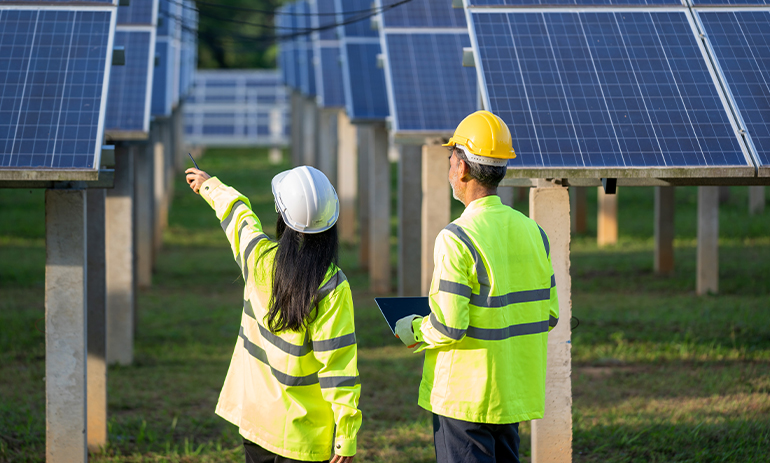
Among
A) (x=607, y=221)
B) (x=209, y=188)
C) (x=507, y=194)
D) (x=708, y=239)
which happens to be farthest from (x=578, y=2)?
(x=607, y=221)

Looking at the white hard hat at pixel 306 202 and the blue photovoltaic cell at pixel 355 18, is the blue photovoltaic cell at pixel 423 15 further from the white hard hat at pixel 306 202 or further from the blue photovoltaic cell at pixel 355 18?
the white hard hat at pixel 306 202

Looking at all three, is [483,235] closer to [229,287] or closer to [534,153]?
[534,153]

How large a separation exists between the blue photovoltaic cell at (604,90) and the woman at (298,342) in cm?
146

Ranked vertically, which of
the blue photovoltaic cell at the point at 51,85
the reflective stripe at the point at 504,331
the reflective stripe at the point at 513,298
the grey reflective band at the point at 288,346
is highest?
the blue photovoltaic cell at the point at 51,85

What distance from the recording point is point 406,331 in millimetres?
3648

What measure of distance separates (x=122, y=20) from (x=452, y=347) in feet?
25.8

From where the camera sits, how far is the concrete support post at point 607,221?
51.3ft

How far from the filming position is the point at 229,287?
13211mm

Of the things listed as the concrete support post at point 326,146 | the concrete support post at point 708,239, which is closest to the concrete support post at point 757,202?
the concrete support post at point 708,239

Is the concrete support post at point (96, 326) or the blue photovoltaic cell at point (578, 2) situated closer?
the blue photovoltaic cell at point (578, 2)

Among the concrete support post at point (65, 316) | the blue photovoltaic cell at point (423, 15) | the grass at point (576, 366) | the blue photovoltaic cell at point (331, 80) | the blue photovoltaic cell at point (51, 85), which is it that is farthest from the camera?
the blue photovoltaic cell at point (331, 80)

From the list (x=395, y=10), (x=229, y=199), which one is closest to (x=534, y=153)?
(x=229, y=199)

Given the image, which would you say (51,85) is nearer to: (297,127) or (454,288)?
(454,288)

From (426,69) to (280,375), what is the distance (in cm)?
659
